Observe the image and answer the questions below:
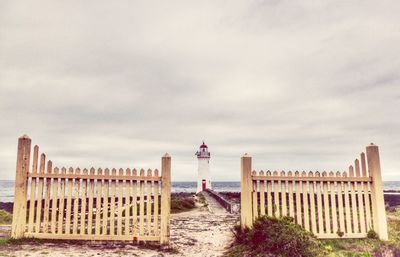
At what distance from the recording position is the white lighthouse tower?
48625mm

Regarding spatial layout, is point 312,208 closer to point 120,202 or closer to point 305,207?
point 305,207

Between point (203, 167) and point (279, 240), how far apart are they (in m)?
42.0

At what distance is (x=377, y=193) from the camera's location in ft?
29.9

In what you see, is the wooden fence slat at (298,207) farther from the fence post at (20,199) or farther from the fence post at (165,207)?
the fence post at (20,199)

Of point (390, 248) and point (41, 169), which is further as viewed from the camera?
point (41, 169)

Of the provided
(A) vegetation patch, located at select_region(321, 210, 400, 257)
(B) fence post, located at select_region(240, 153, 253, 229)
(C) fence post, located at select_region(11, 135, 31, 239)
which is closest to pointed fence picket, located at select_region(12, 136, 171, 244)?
(C) fence post, located at select_region(11, 135, 31, 239)

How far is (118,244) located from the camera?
862 centimetres

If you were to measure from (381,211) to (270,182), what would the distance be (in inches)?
119

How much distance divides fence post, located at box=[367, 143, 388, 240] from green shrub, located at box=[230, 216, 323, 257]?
2372mm

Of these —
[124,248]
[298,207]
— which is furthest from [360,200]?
[124,248]

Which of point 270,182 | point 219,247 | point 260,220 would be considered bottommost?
point 219,247

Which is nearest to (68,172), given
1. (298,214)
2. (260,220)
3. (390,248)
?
(260,220)

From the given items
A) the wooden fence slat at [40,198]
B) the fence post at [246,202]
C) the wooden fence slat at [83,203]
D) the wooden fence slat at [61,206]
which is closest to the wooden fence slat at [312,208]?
the fence post at [246,202]

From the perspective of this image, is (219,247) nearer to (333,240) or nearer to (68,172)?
(333,240)
